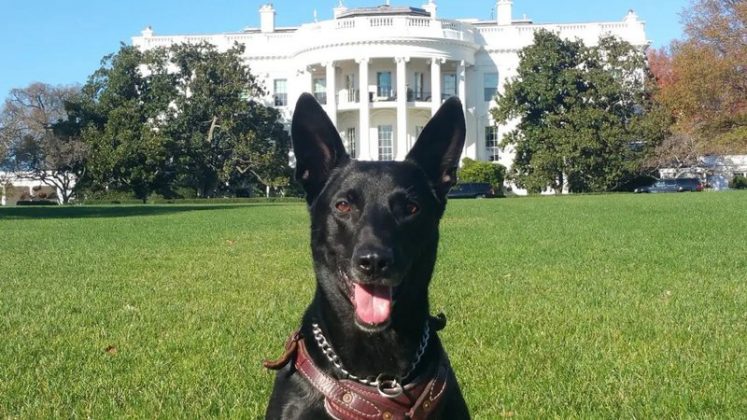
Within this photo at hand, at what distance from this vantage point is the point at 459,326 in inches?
258

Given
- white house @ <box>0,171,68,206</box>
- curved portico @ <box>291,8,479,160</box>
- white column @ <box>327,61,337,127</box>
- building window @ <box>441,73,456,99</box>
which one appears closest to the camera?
curved portico @ <box>291,8,479,160</box>

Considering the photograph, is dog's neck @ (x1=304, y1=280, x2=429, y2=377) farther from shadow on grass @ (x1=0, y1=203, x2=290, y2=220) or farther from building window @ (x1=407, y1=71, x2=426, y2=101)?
building window @ (x1=407, y1=71, x2=426, y2=101)

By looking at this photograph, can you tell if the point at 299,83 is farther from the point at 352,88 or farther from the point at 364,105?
the point at 364,105

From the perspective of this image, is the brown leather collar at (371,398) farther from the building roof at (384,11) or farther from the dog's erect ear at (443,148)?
the building roof at (384,11)

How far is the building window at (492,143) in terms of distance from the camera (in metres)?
60.5

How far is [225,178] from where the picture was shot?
51.3 metres

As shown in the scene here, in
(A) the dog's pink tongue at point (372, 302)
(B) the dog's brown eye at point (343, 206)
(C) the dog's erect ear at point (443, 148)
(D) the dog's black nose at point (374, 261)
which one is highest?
(C) the dog's erect ear at point (443, 148)

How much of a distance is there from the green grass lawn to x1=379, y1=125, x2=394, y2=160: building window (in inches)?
1737

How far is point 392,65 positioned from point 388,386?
56.4 metres

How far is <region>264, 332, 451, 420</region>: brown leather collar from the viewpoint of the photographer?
3100 millimetres

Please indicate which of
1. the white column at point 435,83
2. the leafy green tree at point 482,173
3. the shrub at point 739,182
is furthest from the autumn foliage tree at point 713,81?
the white column at point 435,83

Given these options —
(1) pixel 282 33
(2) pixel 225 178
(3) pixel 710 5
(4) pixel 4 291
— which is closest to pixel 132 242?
(4) pixel 4 291

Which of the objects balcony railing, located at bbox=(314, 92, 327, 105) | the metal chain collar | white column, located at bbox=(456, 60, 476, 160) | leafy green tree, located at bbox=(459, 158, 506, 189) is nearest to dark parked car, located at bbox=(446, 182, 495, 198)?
leafy green tree, located at bbox=(459, 158, 506, 189)

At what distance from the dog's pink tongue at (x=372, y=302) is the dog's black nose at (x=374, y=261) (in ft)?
0.34
